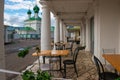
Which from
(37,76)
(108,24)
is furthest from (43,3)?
(37,76)

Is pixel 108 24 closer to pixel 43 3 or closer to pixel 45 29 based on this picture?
pixel 45 29

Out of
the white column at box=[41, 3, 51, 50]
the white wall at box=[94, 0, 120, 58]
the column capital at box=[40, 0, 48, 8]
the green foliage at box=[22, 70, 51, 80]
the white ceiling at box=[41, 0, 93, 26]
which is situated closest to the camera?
the green foliage at box=[22, 70, 51, 80]

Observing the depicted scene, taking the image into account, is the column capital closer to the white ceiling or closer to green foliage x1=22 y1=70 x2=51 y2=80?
the white ceiling

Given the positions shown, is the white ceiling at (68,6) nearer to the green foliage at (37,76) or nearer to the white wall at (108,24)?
the white wall at (108,24)

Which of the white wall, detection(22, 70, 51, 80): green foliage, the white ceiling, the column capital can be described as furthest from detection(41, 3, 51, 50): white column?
detection(22, 70, 51, 80): green foliage

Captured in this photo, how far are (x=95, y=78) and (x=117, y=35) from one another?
2.85 meters

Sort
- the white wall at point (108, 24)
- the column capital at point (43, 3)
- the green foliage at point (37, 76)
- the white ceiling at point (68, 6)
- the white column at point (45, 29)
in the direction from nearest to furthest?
the green foliage at point (37, 76), the white wall at point (108, 24), the column capital at point (43, 3), the white column at point (45, 29), the white ceiling at point (68, 6)

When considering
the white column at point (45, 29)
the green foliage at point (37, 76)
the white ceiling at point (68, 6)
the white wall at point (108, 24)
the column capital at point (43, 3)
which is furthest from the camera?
the white ceiling at point (68, 6)

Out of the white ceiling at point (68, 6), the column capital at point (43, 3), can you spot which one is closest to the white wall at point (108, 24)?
the white ceiling at point (68, 6)

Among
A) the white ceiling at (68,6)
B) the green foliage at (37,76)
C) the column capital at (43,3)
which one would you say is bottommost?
the green foliage at (37,76)

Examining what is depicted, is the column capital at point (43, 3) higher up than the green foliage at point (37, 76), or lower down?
higher up

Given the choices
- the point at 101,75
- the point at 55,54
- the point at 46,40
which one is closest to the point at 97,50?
the point at 46,40

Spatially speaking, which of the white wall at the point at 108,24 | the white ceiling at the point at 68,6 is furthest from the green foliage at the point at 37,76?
the white ceiling at the point at 68,6

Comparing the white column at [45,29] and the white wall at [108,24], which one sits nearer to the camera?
the white wall at [108,24]
